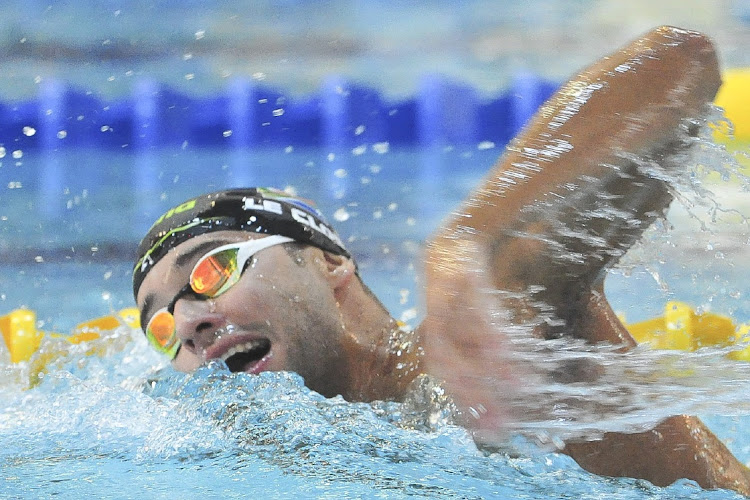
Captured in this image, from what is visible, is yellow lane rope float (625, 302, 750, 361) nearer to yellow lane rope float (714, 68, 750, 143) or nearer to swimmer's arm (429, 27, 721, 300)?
swimmer's arm (429, 27, 721, 300)

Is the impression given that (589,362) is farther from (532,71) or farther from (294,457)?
(532,71)

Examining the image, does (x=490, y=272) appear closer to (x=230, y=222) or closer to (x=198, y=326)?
(x=198, y=326)

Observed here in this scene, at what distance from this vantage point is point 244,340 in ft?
5.05

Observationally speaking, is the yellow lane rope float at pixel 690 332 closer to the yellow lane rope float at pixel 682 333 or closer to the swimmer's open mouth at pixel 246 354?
the yellow lane rope float at pixel 682 333

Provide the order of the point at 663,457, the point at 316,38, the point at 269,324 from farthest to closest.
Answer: the point at 316,38 < the point at 269,324 < the point at 663,457

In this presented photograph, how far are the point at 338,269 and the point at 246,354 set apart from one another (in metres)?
0.24

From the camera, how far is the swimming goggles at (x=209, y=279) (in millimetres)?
1581

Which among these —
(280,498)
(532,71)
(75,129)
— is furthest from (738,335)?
(75,129)

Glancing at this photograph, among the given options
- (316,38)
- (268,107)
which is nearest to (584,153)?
(268,107)

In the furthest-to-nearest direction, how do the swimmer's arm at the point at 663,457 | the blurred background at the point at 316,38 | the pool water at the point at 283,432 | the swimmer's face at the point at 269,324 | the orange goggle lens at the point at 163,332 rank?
the blurred background at the point at 316,38 < the orange goggle lens at the point at 163,332 < the swimmer's face at the point at 269,324 < the swimmer's arm at the point at 663,457 < the pool water at the point at 283,432

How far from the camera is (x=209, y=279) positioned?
1.59 metres

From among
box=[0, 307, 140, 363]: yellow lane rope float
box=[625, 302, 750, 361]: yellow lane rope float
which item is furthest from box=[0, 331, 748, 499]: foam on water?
box=[625, 302, 750, 361]: yellow lane rope float

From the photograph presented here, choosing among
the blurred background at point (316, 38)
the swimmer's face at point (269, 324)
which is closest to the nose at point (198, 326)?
the swimmer's face at point (269, 324)

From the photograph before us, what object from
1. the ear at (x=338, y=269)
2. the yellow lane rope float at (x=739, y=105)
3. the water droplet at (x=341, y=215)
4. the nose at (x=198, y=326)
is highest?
the ear at (x=338, y=269)
